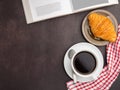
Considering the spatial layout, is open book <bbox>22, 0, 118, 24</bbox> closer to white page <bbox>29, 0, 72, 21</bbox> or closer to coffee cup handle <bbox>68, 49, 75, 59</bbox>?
white page <bbox>29, 0, 72, 21</bbox>

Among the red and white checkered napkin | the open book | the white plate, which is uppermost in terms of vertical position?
the open book

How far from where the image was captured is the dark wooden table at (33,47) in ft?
2.33

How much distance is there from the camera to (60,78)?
73 cm

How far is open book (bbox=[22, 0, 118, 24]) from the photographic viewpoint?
28.0 inches

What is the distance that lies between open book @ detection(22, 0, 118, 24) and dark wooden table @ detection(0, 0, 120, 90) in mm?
15

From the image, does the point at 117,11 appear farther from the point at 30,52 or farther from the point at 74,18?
the point at 30,52

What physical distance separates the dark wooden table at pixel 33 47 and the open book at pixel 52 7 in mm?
15

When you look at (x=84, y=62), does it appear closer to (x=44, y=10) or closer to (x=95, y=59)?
(x=95, y=59)

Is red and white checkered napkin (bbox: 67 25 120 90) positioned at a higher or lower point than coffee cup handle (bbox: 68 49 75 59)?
lower

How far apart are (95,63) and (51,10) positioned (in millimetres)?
191

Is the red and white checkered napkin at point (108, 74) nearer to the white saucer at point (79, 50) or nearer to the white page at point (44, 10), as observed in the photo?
the white saucer at point (79, 50)

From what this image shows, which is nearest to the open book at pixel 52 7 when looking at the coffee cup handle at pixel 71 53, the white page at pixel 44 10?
the white page at pixel 44 10

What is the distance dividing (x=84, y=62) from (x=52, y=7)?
176mm

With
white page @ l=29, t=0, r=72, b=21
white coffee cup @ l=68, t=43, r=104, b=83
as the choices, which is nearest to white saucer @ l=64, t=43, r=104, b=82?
white coffee cup @ l=68, t=43, r=104, b=83
